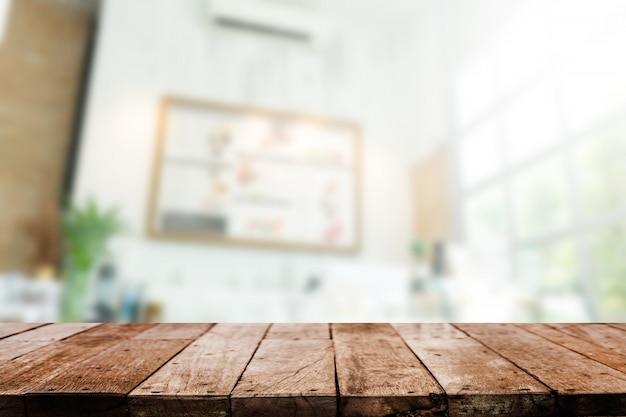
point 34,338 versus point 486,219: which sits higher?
point 486,219

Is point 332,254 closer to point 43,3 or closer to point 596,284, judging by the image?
point 596,284

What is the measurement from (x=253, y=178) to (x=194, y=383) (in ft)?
9.76

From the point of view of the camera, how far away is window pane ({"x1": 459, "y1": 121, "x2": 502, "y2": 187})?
2910 mm

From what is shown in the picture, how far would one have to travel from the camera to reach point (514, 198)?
2.68 m

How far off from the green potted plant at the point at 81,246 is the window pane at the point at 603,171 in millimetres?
2775

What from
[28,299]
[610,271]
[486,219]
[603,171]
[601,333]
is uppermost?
[603,171]

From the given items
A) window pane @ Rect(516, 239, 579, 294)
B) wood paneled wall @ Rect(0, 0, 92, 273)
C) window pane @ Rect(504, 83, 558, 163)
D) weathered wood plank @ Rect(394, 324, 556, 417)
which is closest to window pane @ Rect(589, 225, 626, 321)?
window pane @ Rect(516, 239, 579, 294)

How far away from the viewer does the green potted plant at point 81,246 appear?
2576mm

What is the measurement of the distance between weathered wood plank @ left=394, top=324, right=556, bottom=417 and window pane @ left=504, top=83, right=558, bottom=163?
231 cm

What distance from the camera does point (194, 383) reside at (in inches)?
13.7

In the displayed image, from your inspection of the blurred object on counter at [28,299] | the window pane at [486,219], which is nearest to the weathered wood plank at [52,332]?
the blurred object on counter at [28,299]

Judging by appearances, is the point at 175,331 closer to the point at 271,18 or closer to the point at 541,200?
the point at 541,200

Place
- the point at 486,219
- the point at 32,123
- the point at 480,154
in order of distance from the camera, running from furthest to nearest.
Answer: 1. the point at 480,154
2. the point at 486,219
3. the point at 32,123

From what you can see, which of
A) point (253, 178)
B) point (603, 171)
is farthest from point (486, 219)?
point (253, 178)
